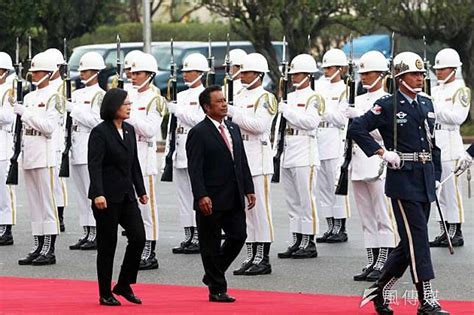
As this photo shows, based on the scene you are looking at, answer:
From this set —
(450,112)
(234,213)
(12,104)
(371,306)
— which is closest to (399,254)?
(371,306)

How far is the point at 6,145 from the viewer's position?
58.8 ft

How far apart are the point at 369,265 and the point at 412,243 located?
2634 mm

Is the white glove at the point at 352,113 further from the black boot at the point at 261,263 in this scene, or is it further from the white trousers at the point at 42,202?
the white trousers at the point at 42,202

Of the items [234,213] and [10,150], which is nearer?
Answer: [234,213]

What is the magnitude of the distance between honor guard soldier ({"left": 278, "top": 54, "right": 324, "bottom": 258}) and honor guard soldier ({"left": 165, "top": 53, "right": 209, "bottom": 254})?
1.01 meters

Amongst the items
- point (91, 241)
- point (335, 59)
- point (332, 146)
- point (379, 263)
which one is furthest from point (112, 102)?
point (332, 146)

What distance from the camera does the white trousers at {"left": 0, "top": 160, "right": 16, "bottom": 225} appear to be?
18016 mm

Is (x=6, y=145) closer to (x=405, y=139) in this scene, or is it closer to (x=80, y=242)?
(x=80, y=242)

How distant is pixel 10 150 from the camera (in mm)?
17969

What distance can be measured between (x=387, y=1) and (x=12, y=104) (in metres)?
15.4

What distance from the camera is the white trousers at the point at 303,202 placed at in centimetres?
1642

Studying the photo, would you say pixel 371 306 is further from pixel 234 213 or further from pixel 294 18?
pixel 294 18

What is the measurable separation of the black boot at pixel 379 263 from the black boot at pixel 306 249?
1539 mm

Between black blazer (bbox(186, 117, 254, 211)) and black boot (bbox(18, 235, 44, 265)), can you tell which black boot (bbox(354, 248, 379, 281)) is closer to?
black blazer (bbox(186, 117, 254, 211))
